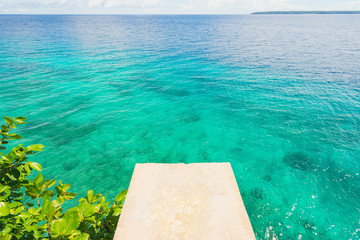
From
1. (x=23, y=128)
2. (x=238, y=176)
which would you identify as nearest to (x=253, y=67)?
(x=238, y=176)

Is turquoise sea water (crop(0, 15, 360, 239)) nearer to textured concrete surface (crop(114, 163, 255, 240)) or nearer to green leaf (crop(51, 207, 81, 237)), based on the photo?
textured concrete surface (crop(114, 163, 255, 240))

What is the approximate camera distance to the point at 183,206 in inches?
133

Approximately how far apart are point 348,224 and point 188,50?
41801 millimetres

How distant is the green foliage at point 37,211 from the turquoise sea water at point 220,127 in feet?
23.2

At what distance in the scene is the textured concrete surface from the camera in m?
3.00

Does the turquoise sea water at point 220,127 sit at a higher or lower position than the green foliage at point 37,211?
lower

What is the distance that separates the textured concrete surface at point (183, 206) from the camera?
3000 mm

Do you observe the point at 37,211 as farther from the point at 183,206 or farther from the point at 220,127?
Answer: the point at 220,127

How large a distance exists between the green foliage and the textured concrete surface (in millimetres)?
646

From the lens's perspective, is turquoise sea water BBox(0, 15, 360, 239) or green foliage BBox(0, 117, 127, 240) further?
turquoise sea water BBox(0, 15, 360, 239)

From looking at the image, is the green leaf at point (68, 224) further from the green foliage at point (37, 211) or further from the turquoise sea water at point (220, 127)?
the turquoise sea water at point (220, 127)

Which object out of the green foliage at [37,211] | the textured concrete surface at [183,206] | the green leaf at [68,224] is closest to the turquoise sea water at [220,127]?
the textured concrete surface at [183,206]

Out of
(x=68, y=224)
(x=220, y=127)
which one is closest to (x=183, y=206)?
(x=68, y=224)

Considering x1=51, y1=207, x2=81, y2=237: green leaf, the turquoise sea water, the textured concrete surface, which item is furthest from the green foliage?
the turquoise sea water
